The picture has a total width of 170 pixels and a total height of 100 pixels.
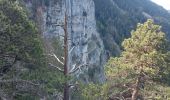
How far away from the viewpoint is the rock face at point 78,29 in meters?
70.9

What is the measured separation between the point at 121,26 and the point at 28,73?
155446 millimetres

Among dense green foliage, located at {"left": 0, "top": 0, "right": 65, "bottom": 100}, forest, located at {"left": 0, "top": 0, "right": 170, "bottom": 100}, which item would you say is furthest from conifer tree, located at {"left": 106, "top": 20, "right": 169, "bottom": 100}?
dense green foliage, located at {"left": 0, "top": 0, "right": 65, "bottom": 100}

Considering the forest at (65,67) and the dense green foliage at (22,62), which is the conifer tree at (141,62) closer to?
the forest at (65,67)

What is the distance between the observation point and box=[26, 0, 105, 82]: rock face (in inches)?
2790

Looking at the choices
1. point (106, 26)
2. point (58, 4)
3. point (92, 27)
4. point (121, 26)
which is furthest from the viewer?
point (121, 26)

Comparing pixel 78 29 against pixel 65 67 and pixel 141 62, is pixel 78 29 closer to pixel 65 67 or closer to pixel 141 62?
pixel 141 62

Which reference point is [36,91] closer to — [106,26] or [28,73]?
[28,73]

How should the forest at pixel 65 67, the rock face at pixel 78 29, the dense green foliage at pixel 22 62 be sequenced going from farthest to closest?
the rock face at pixel 78 29 < the forest at pixel 65 67 < the dense green foliage at pixel 22 62

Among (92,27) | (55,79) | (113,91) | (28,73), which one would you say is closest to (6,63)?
(28,73)

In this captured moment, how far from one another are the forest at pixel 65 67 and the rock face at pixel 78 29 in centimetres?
4047

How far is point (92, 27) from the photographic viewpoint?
4505 inches

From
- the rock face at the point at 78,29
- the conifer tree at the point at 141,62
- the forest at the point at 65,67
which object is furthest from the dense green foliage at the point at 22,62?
the rock face at the point at 78,29

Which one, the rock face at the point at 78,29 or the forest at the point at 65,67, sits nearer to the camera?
the forest at the point at 65,67

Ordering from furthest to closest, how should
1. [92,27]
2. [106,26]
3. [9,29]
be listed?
[106,26] < [92,27] < [9,29]
